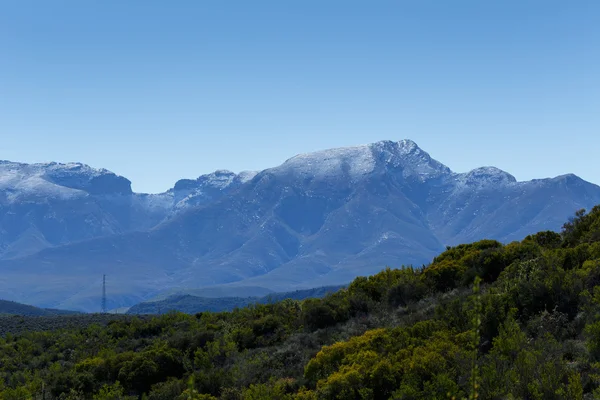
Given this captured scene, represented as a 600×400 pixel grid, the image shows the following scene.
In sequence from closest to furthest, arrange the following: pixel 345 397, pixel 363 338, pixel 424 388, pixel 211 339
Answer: pixel 424 388 < pixel 345 397 < pixel 363 338 < pixel 211 339

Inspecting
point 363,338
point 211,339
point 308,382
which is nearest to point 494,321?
point 363,338

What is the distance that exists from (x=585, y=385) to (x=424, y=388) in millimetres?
4833

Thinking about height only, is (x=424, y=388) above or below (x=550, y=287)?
below

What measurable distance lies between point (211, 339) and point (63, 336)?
23282 mm

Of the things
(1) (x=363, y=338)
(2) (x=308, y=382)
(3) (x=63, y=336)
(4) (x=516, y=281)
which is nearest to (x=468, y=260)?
(4) (x=516, y=281)

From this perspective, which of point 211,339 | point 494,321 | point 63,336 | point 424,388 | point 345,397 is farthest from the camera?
A: point 63,336

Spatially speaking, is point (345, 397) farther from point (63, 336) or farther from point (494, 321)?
point (63, 336)

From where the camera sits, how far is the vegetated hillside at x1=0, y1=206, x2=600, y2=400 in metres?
21.0

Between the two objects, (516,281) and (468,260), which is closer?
(516,281)

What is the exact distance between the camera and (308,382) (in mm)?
Answer: 26547

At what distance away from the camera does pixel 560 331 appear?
80.5 ft

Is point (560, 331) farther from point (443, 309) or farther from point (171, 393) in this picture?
point (171, 393)

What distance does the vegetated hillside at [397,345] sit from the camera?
2105 centimetres

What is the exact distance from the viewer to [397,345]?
26031 millimetres
